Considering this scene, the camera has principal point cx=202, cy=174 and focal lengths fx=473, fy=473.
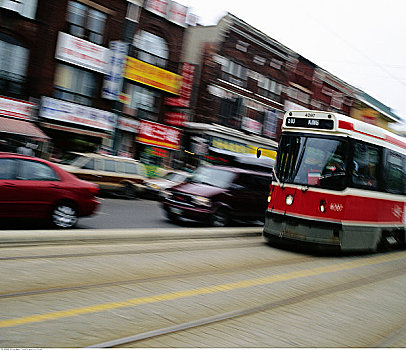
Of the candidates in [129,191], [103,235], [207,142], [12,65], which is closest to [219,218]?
[103,235]

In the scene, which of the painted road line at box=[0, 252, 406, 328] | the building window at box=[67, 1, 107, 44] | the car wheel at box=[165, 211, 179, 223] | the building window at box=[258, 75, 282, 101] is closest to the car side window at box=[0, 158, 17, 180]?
the painted road line at box=[0, 252, 406, 328]

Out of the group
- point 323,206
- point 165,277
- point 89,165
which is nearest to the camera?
point 165,277

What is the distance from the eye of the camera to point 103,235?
8.80 metres

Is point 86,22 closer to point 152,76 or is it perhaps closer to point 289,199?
point 152,76

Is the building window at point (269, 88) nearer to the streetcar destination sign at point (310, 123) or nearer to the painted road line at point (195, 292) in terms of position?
the streetcar destination sign at point (310, 123)

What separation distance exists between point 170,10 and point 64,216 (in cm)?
2246

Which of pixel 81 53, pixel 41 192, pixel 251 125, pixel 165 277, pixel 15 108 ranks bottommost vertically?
pixel 165 277

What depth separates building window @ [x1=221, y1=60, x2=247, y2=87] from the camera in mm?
33928

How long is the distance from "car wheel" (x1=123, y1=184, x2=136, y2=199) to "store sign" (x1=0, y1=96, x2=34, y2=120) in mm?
6656

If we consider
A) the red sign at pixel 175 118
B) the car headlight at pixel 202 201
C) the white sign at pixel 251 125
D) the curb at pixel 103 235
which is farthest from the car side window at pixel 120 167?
the white sign at pixel 251 125

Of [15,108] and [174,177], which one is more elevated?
[15,108]

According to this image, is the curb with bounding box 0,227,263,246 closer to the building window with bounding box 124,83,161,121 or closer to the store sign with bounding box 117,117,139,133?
the store sign with bounding box 117,117,139,133

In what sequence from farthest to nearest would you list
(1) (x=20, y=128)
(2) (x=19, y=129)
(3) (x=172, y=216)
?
1. (1) (x=20, y=128)
2. (2) (x=19, y=129)
3. (3) (x=172, y=216)

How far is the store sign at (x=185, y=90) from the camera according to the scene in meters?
30.2
